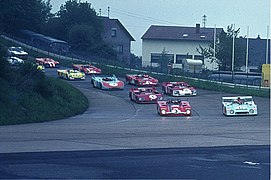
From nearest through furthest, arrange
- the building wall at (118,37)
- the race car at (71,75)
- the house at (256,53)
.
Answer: the race car at (71,75)
the house at (256,53)
the building wall at (118,37)

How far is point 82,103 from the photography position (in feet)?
138

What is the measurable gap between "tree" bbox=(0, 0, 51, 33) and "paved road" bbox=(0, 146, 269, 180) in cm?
8059

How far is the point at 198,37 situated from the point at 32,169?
96029mm

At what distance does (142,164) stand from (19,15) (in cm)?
8594

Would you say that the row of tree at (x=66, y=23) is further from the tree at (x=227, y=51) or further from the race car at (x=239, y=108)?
the race car at (x=239, y=108)

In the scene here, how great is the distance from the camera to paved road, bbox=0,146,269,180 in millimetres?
13352

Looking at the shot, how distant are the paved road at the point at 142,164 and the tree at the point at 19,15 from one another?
80590mm

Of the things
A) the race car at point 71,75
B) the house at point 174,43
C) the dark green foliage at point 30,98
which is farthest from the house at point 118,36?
the dark green foliage at point 30,98

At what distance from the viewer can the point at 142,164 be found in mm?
15117

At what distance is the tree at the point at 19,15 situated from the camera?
311 feet

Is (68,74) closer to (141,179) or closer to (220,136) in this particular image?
(220,136)

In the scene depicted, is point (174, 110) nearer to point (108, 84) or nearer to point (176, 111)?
point (176, 111)

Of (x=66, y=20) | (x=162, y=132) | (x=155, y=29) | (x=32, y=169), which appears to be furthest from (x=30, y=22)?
(x=32, y=169)


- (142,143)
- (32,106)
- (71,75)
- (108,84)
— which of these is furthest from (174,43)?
(142,143)
